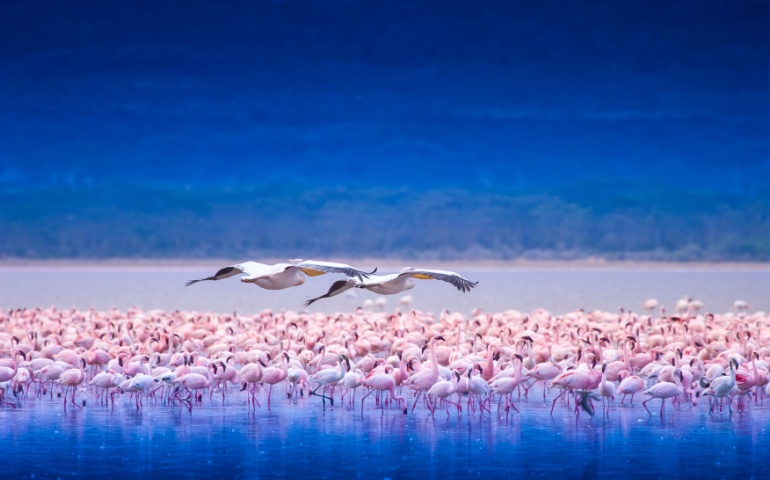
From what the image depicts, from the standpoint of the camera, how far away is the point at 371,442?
1162 centimetres

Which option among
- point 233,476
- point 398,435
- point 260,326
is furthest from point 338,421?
point 260,326

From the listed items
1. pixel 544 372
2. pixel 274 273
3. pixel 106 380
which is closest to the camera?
pixel 274 273

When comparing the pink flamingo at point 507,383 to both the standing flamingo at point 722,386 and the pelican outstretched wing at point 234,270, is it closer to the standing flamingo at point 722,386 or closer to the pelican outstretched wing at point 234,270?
the standing flamingo at point 722,386

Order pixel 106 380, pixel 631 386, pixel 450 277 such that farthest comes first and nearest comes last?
pixel 106 380, pixel 631 386, pixel 450 277

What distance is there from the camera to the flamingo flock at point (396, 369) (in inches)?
526

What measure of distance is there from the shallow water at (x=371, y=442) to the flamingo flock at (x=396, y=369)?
12.4 inches

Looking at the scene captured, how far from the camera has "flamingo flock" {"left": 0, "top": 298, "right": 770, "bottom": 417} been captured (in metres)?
13.4

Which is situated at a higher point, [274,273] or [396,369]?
[274,273]

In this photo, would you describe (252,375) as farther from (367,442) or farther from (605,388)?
(605,388)

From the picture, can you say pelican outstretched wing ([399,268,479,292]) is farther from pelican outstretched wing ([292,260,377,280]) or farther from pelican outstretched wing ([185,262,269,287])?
pelican outstretched wing ([185,262,269,287])

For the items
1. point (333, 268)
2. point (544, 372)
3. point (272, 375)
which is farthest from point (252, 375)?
point (544, 372)

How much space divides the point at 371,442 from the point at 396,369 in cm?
217

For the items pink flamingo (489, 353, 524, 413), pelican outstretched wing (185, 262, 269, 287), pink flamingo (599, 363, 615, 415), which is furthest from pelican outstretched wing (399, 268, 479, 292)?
pink flamingo (599, 363, 615, 415)

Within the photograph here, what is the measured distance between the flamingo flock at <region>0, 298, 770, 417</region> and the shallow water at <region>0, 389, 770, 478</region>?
31 cm
